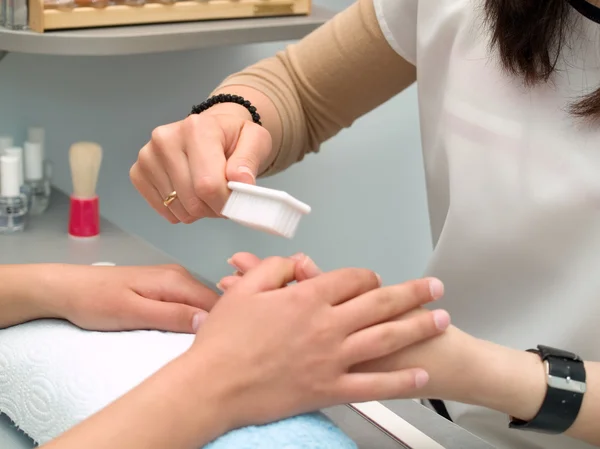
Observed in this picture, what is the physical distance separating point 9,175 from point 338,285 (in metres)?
0.76

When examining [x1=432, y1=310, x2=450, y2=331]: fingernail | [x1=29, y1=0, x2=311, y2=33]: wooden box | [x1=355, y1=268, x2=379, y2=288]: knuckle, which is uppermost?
[x1=29, y1=0, x2=311, y2=33]: wooden box

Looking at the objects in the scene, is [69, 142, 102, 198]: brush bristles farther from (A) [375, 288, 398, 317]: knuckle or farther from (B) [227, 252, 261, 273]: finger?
(A) [375, 288, 398, 317]: knuckle

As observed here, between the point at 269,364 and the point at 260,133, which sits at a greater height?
the point at 260,133

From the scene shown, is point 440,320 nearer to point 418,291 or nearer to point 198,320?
point 418,291

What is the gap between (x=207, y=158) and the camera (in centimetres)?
85

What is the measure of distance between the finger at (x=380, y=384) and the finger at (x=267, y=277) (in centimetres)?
11

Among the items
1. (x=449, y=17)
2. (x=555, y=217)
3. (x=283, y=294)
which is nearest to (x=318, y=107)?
(x=449, y=17)

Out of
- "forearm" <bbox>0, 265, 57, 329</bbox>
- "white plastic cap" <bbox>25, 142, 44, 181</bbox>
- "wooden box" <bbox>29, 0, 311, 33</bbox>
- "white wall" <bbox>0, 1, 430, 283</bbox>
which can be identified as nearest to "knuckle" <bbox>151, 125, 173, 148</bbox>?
"forearm" <bbox>0, 265, 57, 329</bbox>

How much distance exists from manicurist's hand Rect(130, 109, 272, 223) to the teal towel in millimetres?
242

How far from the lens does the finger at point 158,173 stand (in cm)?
91

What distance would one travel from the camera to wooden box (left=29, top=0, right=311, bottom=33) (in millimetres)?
1215

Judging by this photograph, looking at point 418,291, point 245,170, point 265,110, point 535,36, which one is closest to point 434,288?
point 418,291

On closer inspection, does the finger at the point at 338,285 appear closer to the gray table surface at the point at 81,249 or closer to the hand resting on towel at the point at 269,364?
the hand resting on towel at the point at 269,364

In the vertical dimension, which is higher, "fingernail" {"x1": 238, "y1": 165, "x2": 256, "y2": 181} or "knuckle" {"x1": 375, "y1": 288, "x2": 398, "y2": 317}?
"fingernail" {"x1": 238, "y1": 165, "x2": 256, "y2": 181}
